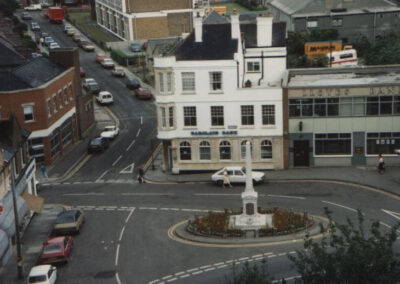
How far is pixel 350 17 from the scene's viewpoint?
395 ft

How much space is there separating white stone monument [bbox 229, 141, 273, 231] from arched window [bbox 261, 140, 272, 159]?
1453cm

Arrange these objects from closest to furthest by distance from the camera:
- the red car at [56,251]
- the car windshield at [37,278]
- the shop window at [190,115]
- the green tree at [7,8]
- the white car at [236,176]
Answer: the car windshield at [37,278] < the red car at [56,251] < the white car at [236,176] < the shop window at [190,115] < the green tree at [7,8]

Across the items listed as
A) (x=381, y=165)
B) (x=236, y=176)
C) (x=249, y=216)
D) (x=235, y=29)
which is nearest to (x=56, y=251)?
(x=249, y=216)

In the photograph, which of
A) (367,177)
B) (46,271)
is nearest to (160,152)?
(367,177)

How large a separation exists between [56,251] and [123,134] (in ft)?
125

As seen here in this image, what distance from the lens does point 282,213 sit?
180 ft

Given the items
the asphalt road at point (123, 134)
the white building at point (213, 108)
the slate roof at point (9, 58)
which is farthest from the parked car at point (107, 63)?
the white building at point (213, 108)

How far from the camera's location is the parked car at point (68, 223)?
2148 inches

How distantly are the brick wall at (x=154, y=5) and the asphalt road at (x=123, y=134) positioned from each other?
14.9 m

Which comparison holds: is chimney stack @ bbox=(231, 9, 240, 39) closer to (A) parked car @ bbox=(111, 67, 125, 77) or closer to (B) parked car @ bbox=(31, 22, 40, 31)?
(A) parked car @ bbox=(111, 67, 125, 77)

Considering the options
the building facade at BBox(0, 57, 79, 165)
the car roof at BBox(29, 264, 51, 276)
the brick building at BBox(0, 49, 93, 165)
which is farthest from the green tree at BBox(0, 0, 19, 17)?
the car roof at BBox(29, 264, 51, 276)

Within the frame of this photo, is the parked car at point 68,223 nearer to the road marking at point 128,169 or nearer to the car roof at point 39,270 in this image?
the car roof at point 39,270

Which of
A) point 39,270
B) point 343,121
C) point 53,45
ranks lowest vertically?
point 39,270

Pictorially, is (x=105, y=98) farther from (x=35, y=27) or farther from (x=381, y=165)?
(x=35, y=27)
